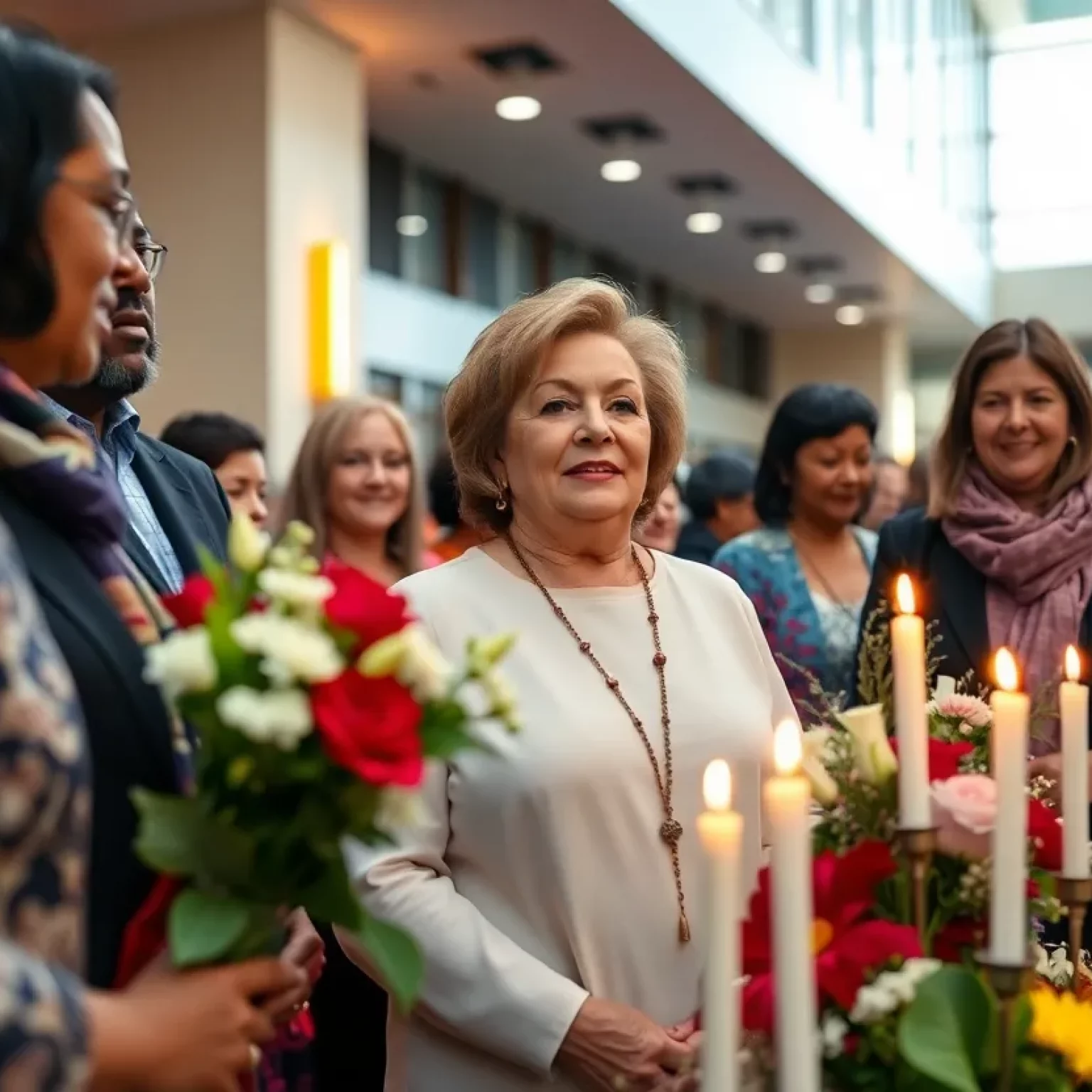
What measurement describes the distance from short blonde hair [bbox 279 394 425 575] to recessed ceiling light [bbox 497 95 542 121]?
201 inches

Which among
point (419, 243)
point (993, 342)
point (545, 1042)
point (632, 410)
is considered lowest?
point (545, 1042)

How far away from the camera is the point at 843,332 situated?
1772 cm

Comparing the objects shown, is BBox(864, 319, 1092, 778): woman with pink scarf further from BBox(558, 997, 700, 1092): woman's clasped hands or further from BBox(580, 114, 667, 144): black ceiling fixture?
BBox(580, 114, 667, 144): black ceiling fixture

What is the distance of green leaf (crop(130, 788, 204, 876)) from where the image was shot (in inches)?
43.4

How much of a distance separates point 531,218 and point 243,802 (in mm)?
11141

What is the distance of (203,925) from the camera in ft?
3.63

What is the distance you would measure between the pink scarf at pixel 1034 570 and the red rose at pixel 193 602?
79.9 inches

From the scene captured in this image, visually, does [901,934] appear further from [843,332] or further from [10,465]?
[843,332]

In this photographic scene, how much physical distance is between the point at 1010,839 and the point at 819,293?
48.1 ft

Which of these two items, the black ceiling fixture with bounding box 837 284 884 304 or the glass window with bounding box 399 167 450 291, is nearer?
the glass window with bounding box 399 167 450 291

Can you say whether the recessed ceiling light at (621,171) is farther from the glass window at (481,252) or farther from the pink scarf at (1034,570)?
the pink scarf at (1034,570)

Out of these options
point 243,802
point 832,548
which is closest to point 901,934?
point 243,802

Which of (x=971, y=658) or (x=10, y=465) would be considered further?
(x=971, y=658)

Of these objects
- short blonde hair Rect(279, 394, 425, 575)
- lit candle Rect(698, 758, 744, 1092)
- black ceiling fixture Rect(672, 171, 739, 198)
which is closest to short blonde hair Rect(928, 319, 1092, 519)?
short blonde hair Rect(279, 394, 425, 575)
